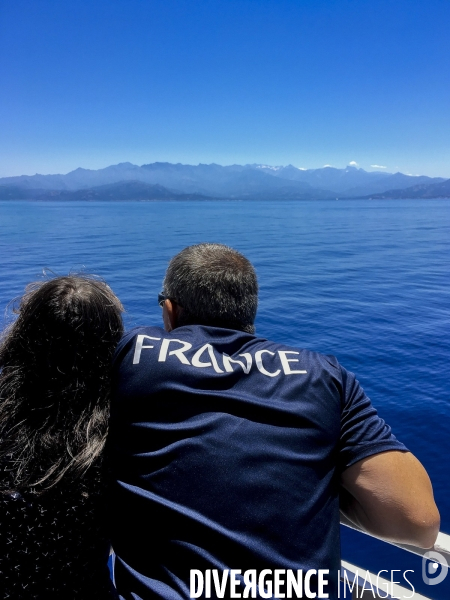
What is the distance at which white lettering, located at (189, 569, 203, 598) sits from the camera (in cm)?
95

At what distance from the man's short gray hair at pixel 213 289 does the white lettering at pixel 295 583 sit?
0.65 meters

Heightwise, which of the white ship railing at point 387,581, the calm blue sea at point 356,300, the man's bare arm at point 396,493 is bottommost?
the calm blue sea at point 356,300

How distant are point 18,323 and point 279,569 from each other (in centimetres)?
88

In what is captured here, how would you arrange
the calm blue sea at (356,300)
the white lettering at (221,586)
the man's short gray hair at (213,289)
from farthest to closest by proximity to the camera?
the calm blue sea at (356,300), the man's short gray hair at (213,289), the white lettering at (221,586)

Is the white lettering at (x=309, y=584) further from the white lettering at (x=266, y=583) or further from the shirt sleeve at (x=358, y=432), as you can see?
the shirt sleeve at (x=358, y=432)

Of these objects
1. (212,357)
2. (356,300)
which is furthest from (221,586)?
(356,300)

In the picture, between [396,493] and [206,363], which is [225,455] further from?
[396,493]

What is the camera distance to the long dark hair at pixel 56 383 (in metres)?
1.08

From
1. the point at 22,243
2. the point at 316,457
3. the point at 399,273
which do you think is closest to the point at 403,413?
the point at 316,457

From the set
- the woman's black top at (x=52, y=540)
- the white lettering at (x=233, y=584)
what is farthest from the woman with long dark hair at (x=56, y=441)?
the white lettering at (x=233, y=584)

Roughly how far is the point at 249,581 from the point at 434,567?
0.98 meters

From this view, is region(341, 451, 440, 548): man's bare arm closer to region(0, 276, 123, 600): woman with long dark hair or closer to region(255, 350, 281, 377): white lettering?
region(255, 350, 281, 377): white lettering

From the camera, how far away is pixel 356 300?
10.6 metres

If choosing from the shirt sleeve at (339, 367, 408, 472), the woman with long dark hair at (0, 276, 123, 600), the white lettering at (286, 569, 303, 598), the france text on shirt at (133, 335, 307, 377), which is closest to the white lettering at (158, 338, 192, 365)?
the france text on shirt at (133, 335, 307, 377)
